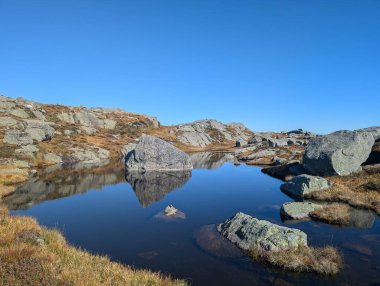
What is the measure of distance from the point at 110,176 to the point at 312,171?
3639 centimetres

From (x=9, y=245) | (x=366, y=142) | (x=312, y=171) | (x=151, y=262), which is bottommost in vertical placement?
(x=151, y=262)

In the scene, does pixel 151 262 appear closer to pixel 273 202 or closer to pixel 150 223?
pixel 150 223

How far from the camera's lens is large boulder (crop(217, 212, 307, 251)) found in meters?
21.1

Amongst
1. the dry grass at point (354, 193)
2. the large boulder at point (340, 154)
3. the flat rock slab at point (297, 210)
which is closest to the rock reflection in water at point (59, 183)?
the flat rock slab at point (297, 210)

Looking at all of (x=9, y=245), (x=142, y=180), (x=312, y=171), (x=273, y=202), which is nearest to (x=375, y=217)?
(x=273, y=202)

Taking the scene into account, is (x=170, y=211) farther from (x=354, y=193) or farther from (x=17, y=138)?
(x=17, y=138)

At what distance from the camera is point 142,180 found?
57.1 meters

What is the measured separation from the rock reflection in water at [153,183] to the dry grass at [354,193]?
66.0 ft

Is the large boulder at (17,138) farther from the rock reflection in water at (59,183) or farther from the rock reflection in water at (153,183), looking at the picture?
the rock reflection in water at (153,183)

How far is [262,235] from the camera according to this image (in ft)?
73.0

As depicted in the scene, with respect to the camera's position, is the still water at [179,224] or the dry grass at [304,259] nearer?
the dry grass at [304,259]

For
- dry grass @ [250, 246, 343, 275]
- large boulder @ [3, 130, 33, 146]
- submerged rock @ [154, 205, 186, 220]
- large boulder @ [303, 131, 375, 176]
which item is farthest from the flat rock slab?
large boulder @ [3, 130, 33, 146]

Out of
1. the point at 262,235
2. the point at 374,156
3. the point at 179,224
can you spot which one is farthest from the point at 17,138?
the point at 374,156

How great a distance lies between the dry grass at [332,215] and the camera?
2925 cm
